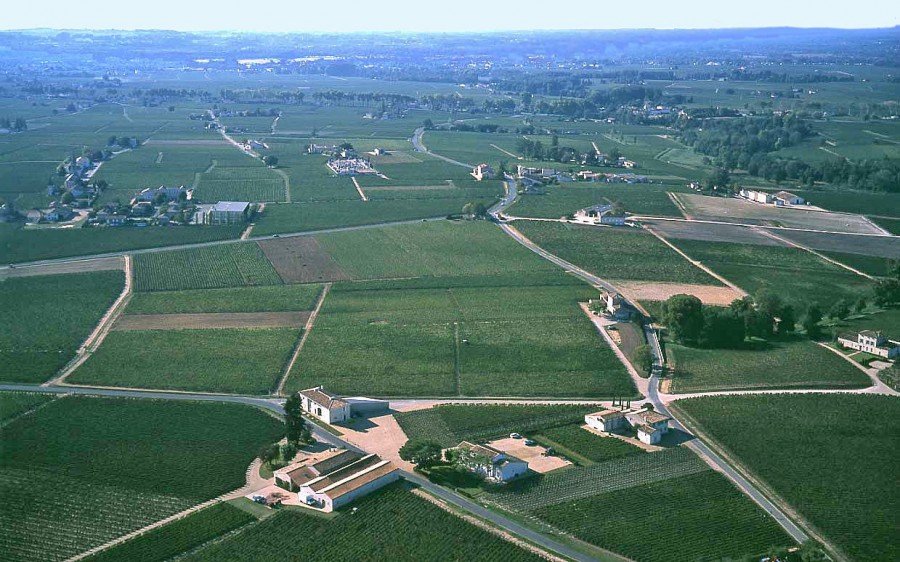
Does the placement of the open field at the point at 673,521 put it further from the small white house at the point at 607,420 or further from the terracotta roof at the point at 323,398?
the terracotta roof at the point at 323,398

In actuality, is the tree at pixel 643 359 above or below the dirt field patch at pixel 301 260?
above

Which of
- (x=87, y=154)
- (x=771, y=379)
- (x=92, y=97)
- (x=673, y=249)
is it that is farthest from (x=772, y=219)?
(x=92, y=97)

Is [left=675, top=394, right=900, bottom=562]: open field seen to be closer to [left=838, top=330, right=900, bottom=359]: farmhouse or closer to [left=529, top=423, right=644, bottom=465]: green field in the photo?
[left=529, top=423, right=644, bottom=465]: green field

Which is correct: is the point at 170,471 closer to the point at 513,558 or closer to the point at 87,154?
the point at 513,558

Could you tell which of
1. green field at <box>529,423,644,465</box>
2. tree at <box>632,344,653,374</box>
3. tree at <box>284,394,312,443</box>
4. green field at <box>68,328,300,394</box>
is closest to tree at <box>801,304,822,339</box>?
tree at <box>632,344,653,374</box>

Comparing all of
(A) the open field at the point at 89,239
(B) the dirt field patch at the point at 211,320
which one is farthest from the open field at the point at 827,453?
(A) the open field at the point at 89,239
